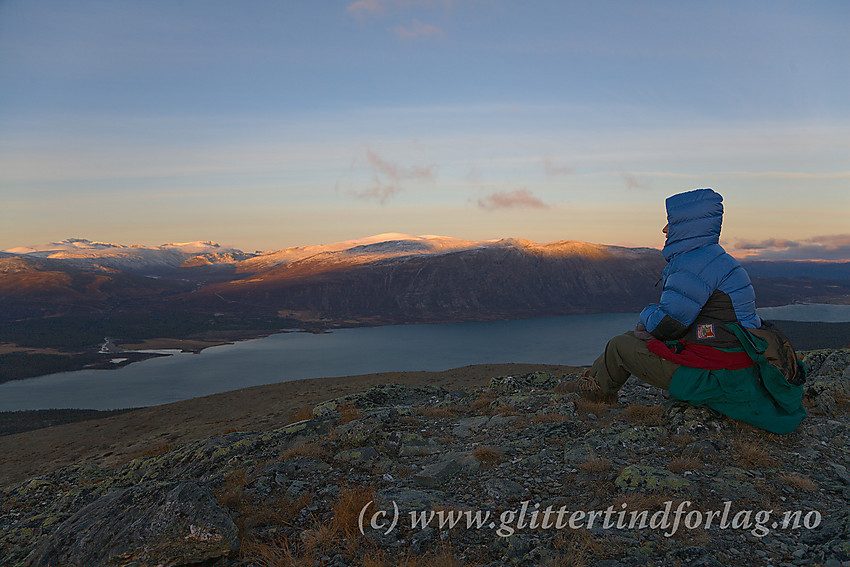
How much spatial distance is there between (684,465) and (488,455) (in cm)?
248

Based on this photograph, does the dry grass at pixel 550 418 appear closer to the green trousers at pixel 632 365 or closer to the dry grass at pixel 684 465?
the green trousers at pixel 632 365

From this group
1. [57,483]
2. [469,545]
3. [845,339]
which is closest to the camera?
[469,545]

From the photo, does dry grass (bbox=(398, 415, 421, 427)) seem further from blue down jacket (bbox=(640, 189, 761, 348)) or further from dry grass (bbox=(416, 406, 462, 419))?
blue down jacket (bbox=(640, 189, 761, 348))

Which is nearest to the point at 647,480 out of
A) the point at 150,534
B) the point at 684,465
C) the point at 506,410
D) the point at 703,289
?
the point at 684,465

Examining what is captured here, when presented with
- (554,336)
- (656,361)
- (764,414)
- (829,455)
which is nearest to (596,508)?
(656,361)

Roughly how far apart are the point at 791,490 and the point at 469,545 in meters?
3.79

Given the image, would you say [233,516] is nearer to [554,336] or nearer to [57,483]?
[57,483]

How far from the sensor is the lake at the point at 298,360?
88.3 meters

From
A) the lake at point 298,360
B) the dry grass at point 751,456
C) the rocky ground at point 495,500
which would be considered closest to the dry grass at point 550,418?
the rocky ground at point 495,500

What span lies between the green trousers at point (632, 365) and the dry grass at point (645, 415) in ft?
2.25

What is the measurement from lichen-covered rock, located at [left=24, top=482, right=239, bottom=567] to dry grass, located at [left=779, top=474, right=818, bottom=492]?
6035mm

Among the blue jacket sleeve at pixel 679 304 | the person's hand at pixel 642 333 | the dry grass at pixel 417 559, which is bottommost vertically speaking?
the dry grass at pixel 417 559

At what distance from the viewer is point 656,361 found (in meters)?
6.19

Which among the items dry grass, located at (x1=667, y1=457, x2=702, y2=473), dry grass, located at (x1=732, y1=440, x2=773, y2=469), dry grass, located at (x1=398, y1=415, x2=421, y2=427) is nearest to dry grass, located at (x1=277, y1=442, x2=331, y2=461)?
dry grass, located at (x1=398, y1=415, x2=421, y2=427)
